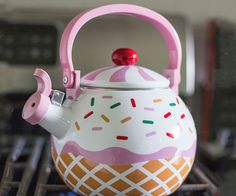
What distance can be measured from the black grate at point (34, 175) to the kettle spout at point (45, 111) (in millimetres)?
138

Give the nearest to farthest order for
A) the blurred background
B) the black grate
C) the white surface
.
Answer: the white surface, the black grate, the blurred background

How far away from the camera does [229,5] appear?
111cm

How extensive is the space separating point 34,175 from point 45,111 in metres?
0.26

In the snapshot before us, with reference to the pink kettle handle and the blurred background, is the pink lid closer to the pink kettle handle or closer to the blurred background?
the pink kettle handle

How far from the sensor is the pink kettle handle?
596mm

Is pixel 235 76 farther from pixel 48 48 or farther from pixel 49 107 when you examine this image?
pixel 49 107

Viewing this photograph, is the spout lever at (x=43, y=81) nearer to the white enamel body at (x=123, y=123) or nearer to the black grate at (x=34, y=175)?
the white enamel body at (x=123, y=123)

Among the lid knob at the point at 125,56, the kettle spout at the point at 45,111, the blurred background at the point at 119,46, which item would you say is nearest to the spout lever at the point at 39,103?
the kettle spout at the point at 45,111

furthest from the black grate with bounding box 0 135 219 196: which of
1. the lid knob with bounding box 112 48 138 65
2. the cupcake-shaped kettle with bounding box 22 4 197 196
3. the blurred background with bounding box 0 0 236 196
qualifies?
the lid knob with bounding box 112 48 138 65

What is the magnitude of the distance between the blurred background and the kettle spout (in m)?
0.23

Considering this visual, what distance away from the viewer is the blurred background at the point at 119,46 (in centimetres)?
95

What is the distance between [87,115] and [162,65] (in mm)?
416

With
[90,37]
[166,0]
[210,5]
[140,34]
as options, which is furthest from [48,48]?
[210,5]

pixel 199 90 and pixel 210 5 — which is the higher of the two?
pixel 210 5
